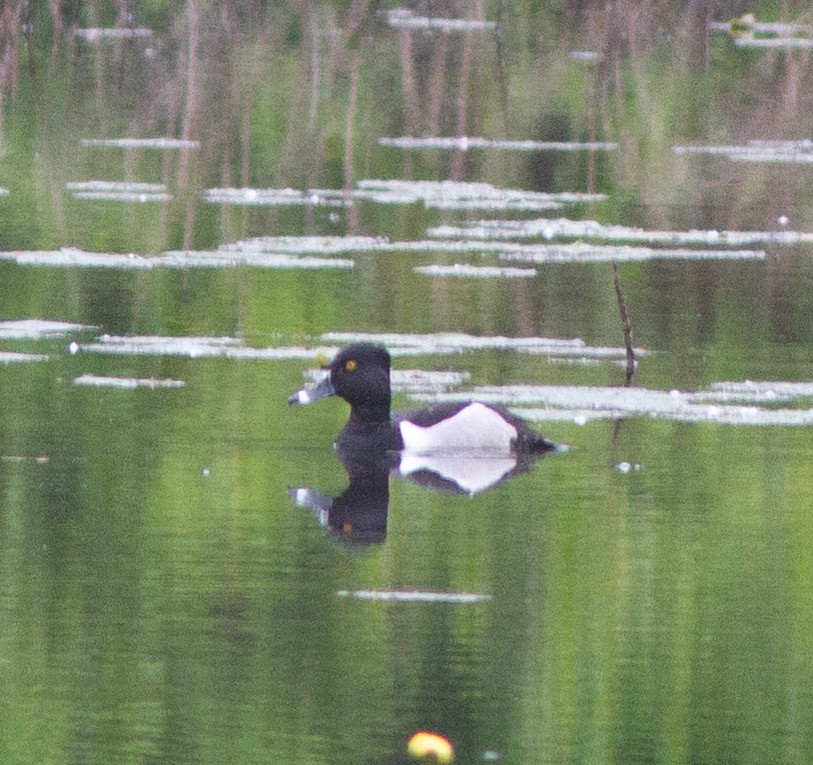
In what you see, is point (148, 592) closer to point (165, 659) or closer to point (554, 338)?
point (165, 659)

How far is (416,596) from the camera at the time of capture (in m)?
6.65

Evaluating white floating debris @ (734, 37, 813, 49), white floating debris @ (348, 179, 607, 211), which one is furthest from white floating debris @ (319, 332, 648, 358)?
white floating debris @ (734, 37, 813, 49)

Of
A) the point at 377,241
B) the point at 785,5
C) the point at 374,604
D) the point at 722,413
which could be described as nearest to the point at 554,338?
the point at 722,413

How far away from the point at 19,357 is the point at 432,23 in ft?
Answer: 54.7

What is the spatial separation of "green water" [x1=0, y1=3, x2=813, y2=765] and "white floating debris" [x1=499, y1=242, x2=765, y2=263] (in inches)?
6.6

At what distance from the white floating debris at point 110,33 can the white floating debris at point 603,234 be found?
10776 mm

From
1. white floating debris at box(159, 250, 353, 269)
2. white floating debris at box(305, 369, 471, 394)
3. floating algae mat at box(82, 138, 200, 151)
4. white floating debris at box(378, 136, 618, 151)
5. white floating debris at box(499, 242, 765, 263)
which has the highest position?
floating algae mat at box(82, 138, 200, 151)

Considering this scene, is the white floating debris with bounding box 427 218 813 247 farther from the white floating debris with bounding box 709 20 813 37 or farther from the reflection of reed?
the white floating debris with bounding box 709 20 813 37

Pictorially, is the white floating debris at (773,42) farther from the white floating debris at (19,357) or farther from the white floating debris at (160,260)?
the white floating debris at (19,357)

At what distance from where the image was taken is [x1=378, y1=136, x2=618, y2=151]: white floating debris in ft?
57.3

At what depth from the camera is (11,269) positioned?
1212 centimetres

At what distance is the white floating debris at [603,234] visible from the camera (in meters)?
13.6

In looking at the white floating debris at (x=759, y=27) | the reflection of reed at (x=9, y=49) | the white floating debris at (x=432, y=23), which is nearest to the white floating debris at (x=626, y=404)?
the reflection of reed at (x=9, y=49)

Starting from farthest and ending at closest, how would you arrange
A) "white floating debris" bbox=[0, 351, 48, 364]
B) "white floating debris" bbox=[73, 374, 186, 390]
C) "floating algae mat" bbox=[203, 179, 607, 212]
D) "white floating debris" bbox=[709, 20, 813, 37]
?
1. "white floating debris" bbox=[709, 20, 813, 37]
2. "floating algae mat" bbox=[203, 179, 607, 212]
3. "white floating debris" bbox=[0, 351, 48, 364]
4. "white floating debris" bbox=[73, 374, 186, 390]
